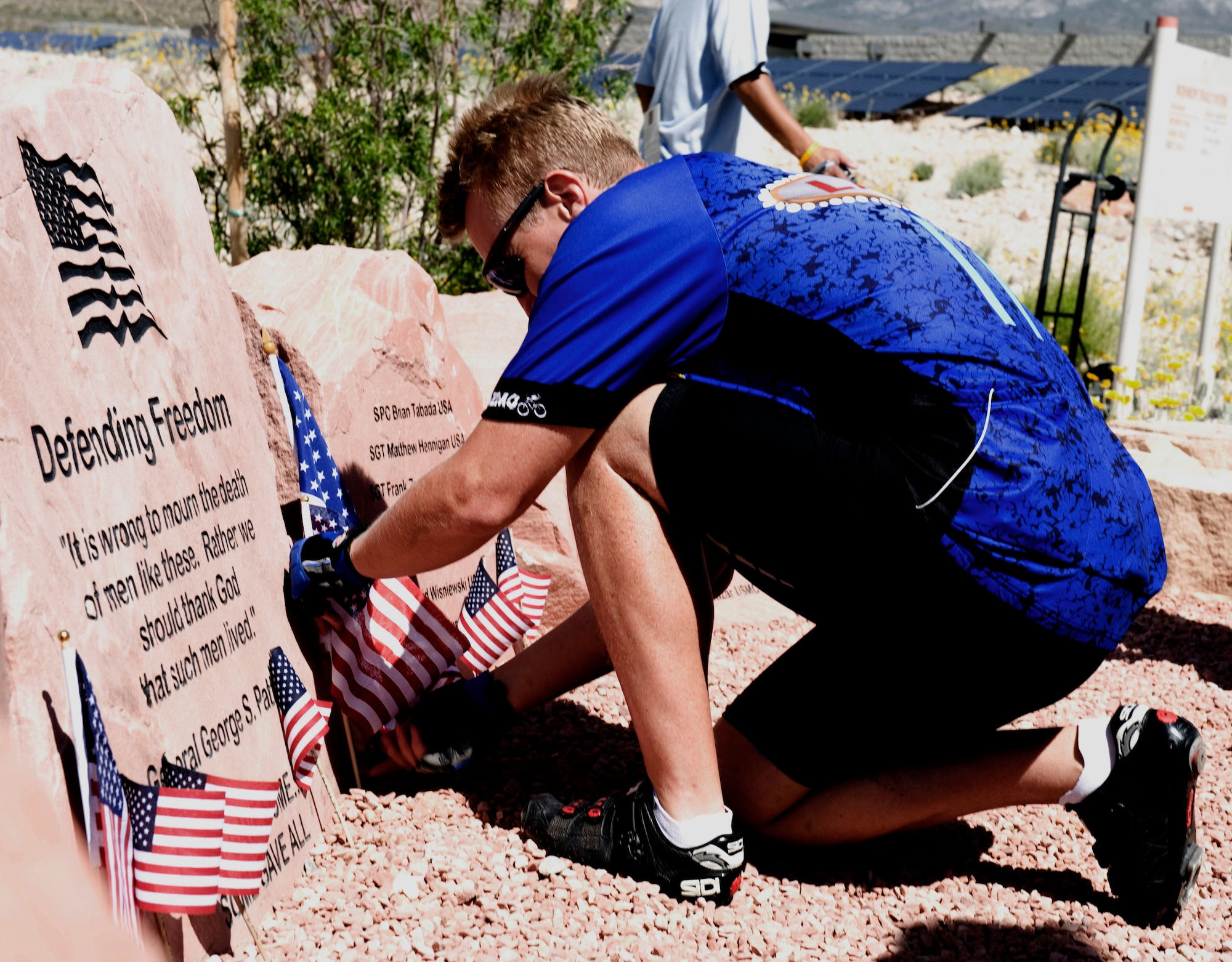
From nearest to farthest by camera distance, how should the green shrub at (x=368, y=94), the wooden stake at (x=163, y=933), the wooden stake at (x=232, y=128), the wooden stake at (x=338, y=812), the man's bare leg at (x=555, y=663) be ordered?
1. the wooden stake at (x=163, y=933)
2. the wooden stake at (x=338, y=812)
3. the man's bare leg at (x=555, y=663)
4. the green shrub at (x=368, y=94)
5. the wooden stake at (x=232, y=128)

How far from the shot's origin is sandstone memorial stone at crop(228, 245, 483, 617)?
9.60 ft

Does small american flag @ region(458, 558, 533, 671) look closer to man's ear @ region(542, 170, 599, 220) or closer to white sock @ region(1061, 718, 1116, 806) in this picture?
man's ear @ region(542, 170, 599, 220)

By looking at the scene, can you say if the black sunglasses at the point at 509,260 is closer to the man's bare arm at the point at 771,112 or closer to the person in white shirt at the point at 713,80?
the person in white shirt at the point at 713,80

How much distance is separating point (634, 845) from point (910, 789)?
51 centimetres

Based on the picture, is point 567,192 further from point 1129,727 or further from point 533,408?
point 1129,727

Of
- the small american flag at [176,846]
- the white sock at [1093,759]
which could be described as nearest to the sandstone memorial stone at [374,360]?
the small american flag at [176,846]

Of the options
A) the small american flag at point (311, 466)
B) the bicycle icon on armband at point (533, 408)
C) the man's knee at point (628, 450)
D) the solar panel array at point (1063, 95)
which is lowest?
the solar panel array at point (1063, 95)

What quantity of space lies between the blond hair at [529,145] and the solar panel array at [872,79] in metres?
20.4

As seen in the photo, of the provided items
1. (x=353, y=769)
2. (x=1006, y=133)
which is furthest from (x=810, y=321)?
(x=1006, y=133)

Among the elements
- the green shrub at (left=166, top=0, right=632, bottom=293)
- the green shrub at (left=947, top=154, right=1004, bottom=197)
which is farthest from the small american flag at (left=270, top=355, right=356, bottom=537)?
the green shrub at (left=947, top=154, right=1004, bottom=197)

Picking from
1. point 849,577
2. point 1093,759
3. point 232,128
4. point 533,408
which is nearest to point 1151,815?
point 1093,759

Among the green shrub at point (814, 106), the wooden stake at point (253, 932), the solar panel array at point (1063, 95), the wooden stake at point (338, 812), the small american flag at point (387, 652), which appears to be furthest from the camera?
the green shrub at point (814, 106)

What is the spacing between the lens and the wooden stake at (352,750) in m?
2.46

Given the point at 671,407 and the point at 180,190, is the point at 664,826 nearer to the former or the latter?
the point at 671,407
